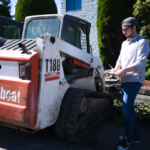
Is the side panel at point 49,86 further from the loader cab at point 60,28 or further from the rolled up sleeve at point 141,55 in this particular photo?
the rolled up sleeve at point 141,55

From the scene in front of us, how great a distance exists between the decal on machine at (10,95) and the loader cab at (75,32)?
129 centimetres

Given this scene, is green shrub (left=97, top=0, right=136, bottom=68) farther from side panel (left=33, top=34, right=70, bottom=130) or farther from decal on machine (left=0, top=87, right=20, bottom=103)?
decal on machine (left=0, top=87, right=20, bottom=103)

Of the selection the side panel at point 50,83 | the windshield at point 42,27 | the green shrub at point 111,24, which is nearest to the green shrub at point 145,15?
the green shrub at point 111,24

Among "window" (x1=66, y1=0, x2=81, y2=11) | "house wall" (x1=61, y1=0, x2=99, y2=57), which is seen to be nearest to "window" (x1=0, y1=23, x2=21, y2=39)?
"house wall" (x1=61, y1=0, x2=99, y2=57)

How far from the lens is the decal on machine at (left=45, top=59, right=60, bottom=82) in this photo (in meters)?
2.49

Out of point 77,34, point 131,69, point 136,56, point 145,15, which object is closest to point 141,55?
point 136,56

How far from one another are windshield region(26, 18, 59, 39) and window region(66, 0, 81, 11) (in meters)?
9.19

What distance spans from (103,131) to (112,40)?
261 inches

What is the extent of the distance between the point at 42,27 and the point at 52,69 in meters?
1.25

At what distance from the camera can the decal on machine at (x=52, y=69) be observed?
249 centimetres

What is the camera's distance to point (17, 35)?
485 cm

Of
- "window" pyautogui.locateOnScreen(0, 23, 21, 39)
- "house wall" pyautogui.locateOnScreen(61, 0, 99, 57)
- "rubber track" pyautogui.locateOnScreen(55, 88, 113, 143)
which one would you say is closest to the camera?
"rubber track" pyautogui.locateOnScreen(55, 88, 113, 143)

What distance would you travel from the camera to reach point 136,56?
264 cm

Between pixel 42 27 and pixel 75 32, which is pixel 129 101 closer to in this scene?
pixel 75 32
